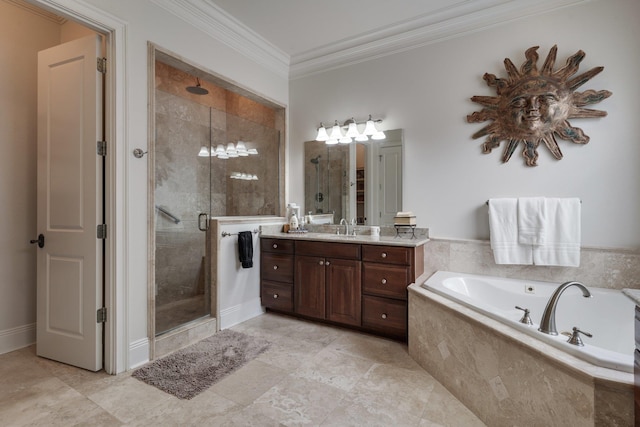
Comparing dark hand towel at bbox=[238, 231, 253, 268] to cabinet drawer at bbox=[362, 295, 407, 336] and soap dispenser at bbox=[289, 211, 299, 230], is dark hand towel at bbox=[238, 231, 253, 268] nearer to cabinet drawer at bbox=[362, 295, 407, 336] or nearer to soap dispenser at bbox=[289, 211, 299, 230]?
soap dispenser at bbox=[289, 211, 299, 230]

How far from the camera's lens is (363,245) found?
8.93 feet

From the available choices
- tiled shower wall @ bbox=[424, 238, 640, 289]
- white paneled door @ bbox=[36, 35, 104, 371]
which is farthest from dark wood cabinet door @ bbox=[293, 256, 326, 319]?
white paneled door @ bbox=[36, 35, 104, 371]

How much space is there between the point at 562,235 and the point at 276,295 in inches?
99.4

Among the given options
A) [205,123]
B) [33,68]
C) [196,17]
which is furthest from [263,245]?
[33,68]

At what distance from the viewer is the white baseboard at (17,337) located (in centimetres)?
235

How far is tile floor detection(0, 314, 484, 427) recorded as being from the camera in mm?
1628

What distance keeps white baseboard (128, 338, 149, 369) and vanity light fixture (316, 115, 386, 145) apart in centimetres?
249

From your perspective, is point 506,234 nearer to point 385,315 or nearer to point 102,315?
point 385,315

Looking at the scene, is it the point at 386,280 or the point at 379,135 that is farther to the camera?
the point at 379,135

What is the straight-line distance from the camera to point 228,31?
113 inches

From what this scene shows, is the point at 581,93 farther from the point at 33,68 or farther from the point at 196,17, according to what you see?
the point at 33,68

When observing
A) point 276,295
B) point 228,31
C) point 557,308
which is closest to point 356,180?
point 276,295

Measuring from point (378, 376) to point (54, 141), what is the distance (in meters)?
2.79

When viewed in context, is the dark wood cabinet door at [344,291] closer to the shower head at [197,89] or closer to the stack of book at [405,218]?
the stack of book at [405,218]
